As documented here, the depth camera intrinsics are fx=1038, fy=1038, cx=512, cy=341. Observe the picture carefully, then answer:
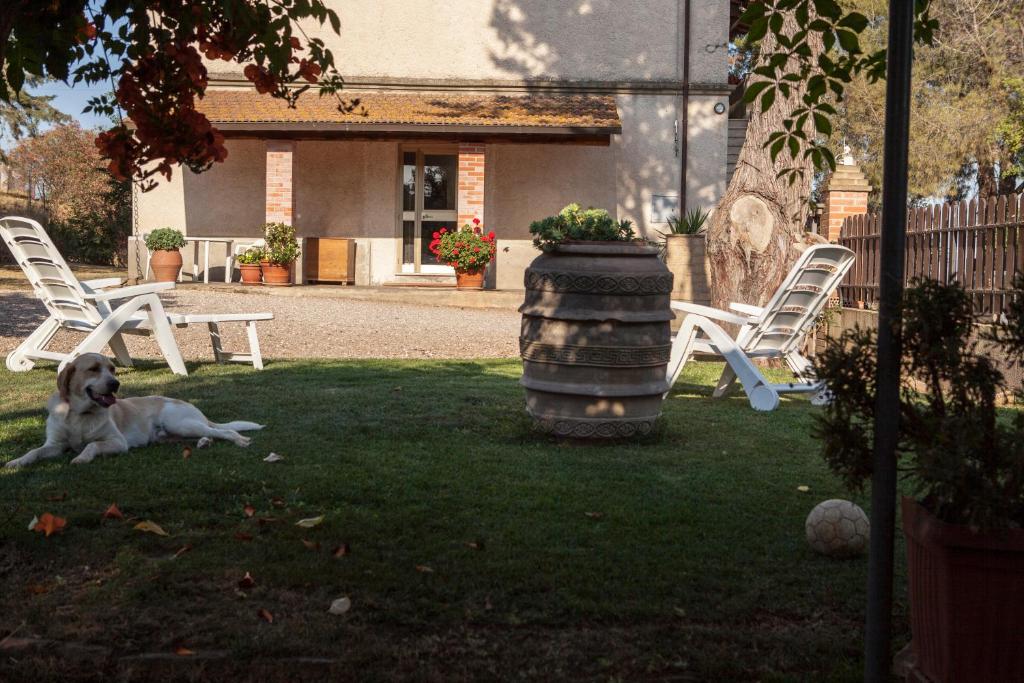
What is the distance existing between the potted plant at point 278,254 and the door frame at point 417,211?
2.37 metres

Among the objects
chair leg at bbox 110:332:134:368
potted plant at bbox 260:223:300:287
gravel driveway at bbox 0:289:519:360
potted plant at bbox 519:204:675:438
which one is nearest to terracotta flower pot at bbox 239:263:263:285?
potted plant at bbox 260:223:300:287

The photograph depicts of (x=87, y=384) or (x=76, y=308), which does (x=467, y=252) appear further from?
(x=87, y=384)

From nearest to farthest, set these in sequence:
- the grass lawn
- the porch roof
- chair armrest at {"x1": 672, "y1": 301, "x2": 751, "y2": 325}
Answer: the grass lawn < chair armrest at {"x1": 672, "y1": 301, "x2": 751, "y2": 325} < the porch roof

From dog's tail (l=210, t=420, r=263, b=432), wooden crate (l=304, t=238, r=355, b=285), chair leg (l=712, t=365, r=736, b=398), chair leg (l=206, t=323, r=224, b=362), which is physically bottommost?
dog's tail (l=210, t=420, r=263, b=432)

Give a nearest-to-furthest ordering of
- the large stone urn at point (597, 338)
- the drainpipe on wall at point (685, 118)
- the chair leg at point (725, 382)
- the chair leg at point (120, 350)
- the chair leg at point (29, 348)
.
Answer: the large stone urn at point (597, 338), the chair leg at point (725, 382), the chair leg at point (29, 348), the chair leg at point (120, 350), the drainpipe on wall at point (685, 118)

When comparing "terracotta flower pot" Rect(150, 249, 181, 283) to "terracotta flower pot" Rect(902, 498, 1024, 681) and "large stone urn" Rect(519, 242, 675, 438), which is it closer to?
"large stone urn" Rect(519, 242, 675, 438)

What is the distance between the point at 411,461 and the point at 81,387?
166 centimetres

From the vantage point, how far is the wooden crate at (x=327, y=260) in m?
19.5

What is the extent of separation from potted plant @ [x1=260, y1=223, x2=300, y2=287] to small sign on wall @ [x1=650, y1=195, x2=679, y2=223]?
22.3 feet

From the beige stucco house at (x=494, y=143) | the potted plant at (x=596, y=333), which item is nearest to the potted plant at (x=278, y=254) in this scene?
the beige stucco house at (x=494, y=143)

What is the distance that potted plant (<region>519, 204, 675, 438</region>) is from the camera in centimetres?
567

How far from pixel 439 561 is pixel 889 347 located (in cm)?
180

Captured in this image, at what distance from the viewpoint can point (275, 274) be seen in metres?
18.3

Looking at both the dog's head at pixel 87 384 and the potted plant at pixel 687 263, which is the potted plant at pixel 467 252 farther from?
the dog's head at pixel 87 384
